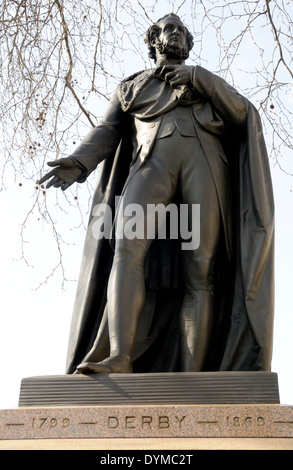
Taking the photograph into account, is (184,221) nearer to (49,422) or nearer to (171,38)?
(171,38)

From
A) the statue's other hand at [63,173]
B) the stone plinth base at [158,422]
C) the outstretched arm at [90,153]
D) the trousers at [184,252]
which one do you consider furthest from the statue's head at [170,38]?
the stone plinth base at [158,422]

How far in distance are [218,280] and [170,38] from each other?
2000 millimetres

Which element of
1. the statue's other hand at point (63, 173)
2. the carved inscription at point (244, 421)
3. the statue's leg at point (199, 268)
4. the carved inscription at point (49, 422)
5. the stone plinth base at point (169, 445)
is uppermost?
the statue's other hand at point (63, 173)

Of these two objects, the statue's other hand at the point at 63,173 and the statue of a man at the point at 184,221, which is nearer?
the statue of a man at the point at 184,221

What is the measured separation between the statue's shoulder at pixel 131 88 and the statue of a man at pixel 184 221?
12 millimetres

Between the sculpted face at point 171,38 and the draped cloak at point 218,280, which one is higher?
the sculpted face at point 171,38

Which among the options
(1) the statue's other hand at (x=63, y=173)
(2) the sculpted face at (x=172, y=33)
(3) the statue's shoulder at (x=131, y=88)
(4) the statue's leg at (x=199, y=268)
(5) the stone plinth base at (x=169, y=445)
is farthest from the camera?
(2) the sculpted face at (x=172, y=33)

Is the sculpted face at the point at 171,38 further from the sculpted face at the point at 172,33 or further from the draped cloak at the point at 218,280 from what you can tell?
Result: the draped cloak at the point at 218,280

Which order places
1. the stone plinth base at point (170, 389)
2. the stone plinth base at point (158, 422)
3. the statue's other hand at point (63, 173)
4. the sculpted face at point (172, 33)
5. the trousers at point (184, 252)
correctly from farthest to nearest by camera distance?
1. the sculpted face at point (172, 33)
2. the statue's other hand at point (63, 173)
3. the trousers at point (184, 252)
4. the stone plinth base at point (170, 389)
5. the stone plinth base at point (158, 422)

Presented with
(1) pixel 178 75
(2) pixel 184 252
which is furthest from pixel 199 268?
(1) pixel 178 75

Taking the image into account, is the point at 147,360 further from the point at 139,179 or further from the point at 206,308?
the point at 139,179

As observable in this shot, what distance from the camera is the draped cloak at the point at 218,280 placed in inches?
254

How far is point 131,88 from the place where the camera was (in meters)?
7.12
